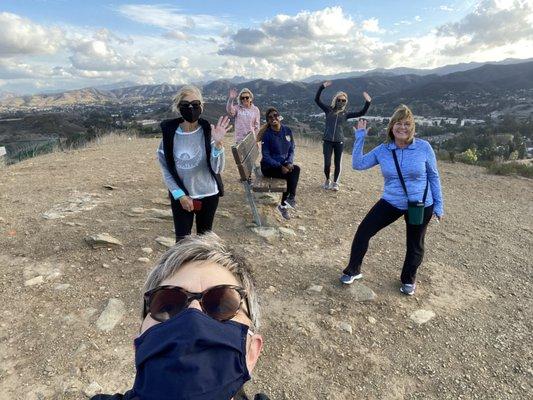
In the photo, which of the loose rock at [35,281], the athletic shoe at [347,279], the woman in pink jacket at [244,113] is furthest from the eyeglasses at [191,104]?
the woman in pink jacket at [244,113]

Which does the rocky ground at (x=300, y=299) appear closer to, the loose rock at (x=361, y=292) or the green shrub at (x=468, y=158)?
the loose rock at (x=361, y=292)

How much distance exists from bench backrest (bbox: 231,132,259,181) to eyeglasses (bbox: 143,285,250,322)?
342 centimetres

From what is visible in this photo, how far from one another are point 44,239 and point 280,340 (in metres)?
3.17

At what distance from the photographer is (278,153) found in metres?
5.94

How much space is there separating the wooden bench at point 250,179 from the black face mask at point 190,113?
48.1 inches

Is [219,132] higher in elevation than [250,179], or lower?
higher

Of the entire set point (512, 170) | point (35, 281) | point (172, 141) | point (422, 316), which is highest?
point (172, 141)

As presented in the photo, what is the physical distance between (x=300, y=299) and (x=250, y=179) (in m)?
2.25

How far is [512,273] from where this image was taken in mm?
4785

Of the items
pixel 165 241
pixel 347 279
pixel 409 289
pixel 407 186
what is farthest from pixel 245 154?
pixel 409 289

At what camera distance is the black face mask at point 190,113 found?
3.47 meters

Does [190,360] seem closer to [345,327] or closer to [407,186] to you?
[345,327]

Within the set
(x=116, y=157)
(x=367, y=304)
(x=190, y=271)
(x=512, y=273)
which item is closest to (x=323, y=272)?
(x=367, y=304)

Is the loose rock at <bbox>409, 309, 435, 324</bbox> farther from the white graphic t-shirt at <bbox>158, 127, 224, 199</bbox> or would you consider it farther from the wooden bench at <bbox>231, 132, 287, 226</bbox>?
the wooden bench at <bbox>231, 132, 287, 226</bbox>
